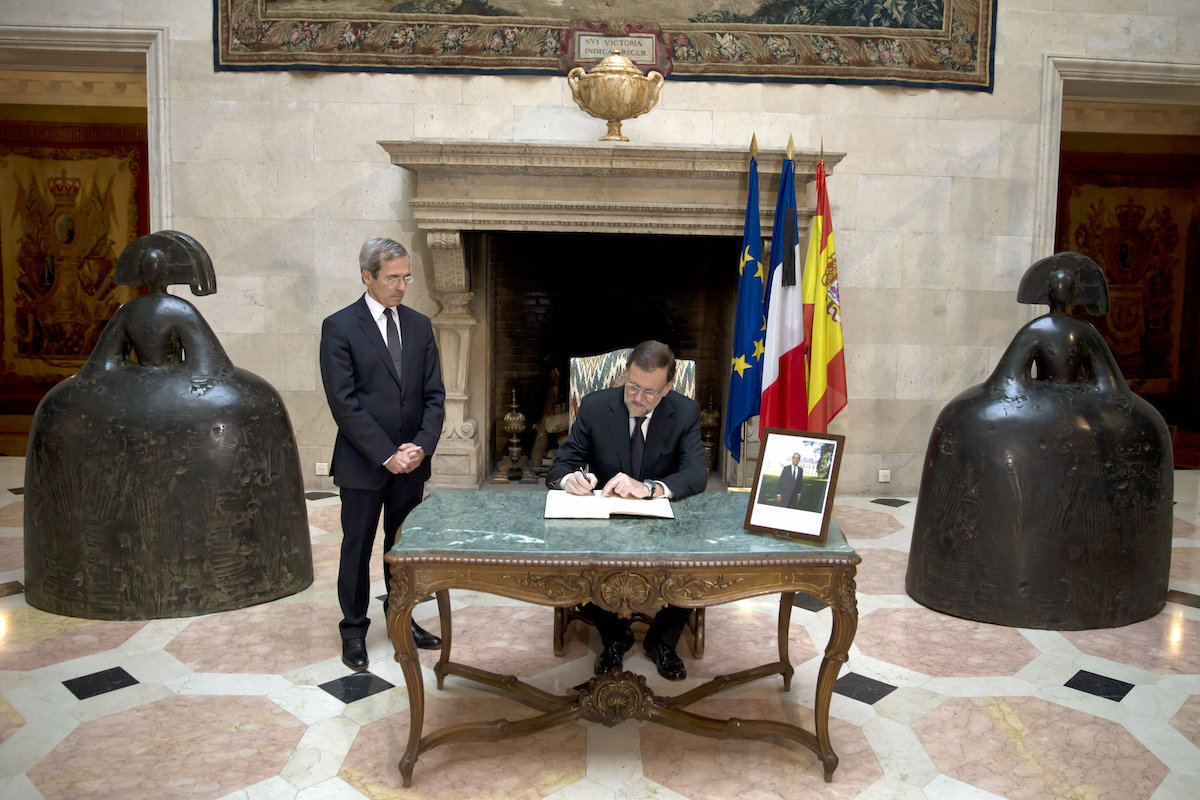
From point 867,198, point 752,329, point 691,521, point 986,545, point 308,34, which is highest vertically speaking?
point 308,34

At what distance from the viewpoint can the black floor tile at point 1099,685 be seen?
10.7 feet

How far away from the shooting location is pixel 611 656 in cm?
336

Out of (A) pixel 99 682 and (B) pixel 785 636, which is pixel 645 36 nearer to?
(B) pixel 785 636

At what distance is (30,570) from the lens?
4.02 m

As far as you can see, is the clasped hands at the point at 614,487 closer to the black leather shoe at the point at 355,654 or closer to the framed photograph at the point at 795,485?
the framed photograph at the point at 795,485

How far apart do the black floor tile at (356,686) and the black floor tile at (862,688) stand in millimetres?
1642

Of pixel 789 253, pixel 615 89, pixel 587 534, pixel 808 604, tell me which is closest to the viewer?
pixel 587 534

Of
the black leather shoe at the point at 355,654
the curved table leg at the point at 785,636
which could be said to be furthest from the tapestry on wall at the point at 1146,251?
the black leather shoe at the point at 355,654

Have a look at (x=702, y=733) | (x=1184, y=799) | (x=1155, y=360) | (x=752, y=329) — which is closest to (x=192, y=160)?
(x=752, y=329)

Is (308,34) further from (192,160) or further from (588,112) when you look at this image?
(588,112)

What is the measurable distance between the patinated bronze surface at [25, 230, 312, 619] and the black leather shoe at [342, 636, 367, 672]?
2.68 ft

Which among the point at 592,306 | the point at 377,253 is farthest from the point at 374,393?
the point at 592,306

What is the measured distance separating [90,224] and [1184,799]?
10.6 meters

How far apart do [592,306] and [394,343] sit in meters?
3.72
